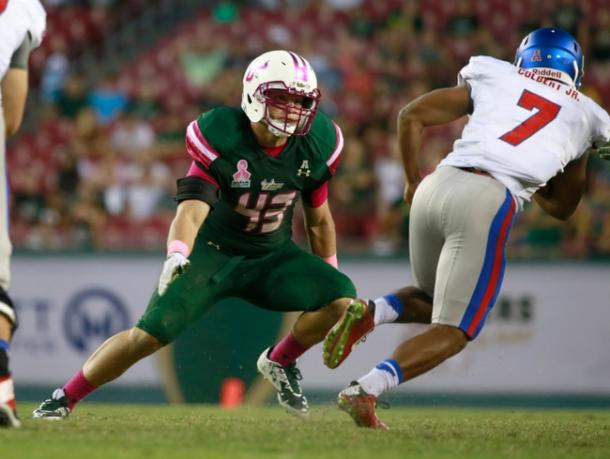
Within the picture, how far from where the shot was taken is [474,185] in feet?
17.4

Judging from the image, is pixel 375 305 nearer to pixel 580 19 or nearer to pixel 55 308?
pixel 55 308

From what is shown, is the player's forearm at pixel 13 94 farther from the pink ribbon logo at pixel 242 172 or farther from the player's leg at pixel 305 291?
the player's leg at pixel 305 291

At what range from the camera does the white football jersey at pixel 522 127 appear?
5.41 metres

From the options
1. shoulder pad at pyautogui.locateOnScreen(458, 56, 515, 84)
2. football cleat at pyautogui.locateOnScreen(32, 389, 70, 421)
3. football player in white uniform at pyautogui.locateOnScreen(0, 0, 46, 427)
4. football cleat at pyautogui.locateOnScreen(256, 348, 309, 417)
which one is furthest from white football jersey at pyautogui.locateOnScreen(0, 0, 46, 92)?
football cleat at pyautogui.locateOnScreen(256, 348, 309, 417)

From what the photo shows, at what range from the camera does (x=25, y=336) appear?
9.67m

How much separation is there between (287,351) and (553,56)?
6.57 ft

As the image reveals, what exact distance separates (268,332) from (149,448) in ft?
16.7

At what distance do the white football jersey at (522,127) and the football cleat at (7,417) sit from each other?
89.3 inches

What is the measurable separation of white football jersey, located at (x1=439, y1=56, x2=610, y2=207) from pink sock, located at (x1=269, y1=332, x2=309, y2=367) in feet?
4.17

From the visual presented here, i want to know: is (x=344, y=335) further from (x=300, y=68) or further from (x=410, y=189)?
(x=300, y=68)

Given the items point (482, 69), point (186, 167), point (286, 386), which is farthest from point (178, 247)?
point (186, 167)

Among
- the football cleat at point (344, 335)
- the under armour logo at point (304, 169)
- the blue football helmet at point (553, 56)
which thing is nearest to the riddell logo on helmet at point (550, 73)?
the blue football helmet at point (553, 56)

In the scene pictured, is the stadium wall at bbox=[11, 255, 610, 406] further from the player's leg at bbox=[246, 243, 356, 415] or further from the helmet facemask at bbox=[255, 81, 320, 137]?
the helmet facemask at bbox=[255, 81, 320, 137]

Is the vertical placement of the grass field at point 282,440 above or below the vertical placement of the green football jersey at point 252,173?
below
